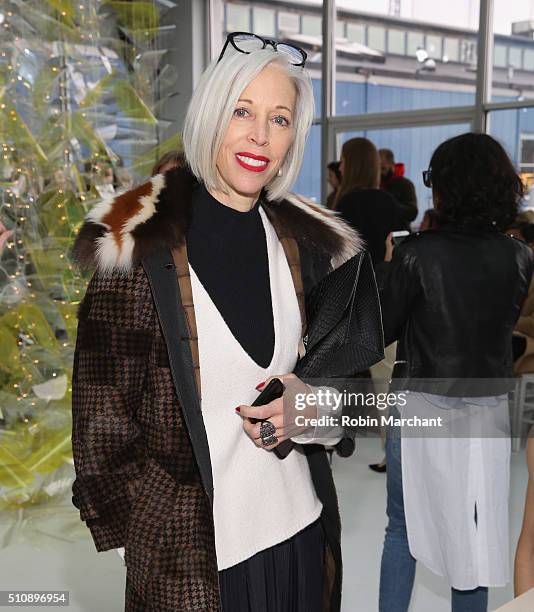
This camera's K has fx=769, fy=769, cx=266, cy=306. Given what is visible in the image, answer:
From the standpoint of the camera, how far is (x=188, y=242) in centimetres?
135

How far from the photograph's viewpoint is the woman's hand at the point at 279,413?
129 centimetres

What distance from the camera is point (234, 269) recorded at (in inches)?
53.9

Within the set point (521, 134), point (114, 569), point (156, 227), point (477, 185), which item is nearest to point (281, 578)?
point (156, 227)

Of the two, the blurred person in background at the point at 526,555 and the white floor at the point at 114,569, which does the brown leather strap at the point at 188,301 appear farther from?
the white floor at the point at 114,569

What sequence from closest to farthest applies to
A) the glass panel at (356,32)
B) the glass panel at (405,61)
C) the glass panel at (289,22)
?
1. the glass panel at (405,61)
2. the glass panel at (356,32)
3. the glass panel at (289,22)

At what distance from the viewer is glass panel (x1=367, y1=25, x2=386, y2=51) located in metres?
7.79

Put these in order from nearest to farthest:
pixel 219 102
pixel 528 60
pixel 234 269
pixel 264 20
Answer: pixel 219 102, pixel 234 269, pixel 528 60, pixel 264 20

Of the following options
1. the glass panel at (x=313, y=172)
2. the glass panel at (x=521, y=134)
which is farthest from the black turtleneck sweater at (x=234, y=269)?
the glass panel at (x=313, y=172)

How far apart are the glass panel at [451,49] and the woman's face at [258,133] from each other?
6484mm

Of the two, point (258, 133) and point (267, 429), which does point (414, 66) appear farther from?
point (267, 429)

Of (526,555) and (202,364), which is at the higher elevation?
(202,364)

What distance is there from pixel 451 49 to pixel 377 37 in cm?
88

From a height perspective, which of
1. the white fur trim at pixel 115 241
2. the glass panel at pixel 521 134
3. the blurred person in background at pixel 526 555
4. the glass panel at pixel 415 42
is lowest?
the blurred person in background at pixel 526 555

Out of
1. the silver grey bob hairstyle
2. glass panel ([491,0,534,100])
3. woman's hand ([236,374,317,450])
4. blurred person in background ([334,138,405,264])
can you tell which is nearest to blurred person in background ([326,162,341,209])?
blurred person in background ([334,138,405,264])
